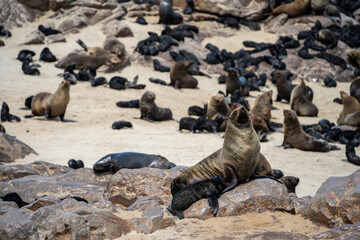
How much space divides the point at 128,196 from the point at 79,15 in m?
18.5

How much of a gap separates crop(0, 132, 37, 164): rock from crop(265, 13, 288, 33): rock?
57.7 feet

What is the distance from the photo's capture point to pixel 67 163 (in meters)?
9.16

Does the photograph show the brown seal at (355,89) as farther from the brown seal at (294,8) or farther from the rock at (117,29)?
the rock at (117,29)

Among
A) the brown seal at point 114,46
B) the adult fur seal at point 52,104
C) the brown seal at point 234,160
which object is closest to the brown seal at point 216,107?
the adult fur seal at point 52,104

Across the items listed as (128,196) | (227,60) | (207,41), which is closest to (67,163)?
(128,196)

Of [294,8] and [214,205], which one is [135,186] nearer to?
[214,205]

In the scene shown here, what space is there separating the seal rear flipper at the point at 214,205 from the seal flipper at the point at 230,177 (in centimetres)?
30

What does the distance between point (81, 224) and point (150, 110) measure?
9.14m

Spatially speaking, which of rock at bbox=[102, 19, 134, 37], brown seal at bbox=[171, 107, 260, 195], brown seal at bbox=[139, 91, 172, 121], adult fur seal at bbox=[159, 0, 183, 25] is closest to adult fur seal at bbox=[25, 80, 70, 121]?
brown seal at bbox=[139, 91, 172, 121]

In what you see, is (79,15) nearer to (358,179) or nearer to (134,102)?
(134,102)

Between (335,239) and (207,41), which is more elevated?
(335,239)

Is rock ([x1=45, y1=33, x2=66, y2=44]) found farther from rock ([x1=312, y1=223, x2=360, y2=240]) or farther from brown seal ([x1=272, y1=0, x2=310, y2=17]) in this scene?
rock ([x1=312, y1=223, x2=360, y2=240])

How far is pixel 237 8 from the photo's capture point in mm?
25484

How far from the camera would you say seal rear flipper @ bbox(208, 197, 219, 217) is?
486 centimetres
